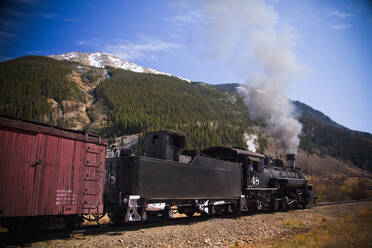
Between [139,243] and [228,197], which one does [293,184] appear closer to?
[228,197]

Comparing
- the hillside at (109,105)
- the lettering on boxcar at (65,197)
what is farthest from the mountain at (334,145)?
the lettering on boxcar at (65,197)

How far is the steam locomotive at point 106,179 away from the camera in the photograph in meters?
7.48

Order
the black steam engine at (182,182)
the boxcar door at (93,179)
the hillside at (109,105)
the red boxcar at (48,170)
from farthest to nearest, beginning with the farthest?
the hillside at (109,105), the black steam engine at (182,182), the boxcar door at (93,179), the red boxcar at (48,170)

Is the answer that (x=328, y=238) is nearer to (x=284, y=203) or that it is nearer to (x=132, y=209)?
(x=132, y=209)

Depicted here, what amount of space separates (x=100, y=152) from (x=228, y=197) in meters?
8.18

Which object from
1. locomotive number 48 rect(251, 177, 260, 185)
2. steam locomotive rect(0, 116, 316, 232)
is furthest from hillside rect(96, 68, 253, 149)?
steam locomotive rect(0, 116, 316, 232)

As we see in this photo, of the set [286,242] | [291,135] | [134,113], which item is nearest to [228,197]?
[286,242]

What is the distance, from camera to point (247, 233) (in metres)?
11.4

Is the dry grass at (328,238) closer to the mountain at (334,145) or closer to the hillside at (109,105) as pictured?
the hillside at (109,105)

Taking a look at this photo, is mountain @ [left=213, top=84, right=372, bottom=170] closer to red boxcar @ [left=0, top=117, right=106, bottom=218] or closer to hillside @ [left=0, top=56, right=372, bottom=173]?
hillside @ [left=0, top=56, right=372, bottom=173]

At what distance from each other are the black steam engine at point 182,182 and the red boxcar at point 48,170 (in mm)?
1236

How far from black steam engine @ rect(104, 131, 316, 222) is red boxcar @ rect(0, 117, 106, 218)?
1236 mm

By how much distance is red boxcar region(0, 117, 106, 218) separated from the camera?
7215 millimetres

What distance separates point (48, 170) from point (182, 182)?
19.2 feet
